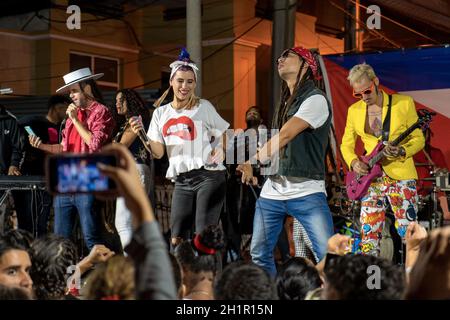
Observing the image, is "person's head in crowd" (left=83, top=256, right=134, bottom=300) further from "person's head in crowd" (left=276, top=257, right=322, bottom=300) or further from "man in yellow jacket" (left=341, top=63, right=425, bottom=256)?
"man in yellow jacket" (left=341, top=63, right=425, bottom=256)

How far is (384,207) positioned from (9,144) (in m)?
4.23

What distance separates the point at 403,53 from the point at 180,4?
8627 millimetres

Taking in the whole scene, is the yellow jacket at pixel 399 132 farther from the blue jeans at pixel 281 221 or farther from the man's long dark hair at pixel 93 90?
the man's long dark hair at pixel 93 90

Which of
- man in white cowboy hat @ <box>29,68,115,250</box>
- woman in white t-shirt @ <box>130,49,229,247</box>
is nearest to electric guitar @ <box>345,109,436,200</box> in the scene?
woman in white t-shirt @ <box>130,49,229,247</box>

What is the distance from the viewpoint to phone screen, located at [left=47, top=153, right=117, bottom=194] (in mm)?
2646

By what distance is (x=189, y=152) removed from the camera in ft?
22.1

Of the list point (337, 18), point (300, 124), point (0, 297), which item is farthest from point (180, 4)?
point (0, 297)

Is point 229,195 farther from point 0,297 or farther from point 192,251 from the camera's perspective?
point 0,297

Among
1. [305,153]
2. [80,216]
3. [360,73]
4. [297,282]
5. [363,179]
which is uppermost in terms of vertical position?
[360,73]

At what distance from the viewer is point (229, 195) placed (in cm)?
968

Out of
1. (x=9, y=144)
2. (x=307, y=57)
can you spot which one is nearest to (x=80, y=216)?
(x=307, y=57)

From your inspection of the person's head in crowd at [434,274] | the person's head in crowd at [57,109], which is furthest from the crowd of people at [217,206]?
the person's head in crowd at [57,109]

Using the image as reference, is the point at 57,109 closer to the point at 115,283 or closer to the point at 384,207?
the point at 384,207

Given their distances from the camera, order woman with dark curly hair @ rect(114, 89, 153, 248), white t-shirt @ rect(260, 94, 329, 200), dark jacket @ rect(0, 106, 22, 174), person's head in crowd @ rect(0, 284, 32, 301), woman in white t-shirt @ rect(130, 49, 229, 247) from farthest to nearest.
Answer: dark jacket @ rect(0, 106, 22, 174)
woman with dark curly hair @ rect(114, 89, 153, 248)
woman in white t-shirt @ rect(130, 49, 229, 247)
white t-shirt @ rect(260, 94, 329, 200)
person's head in crowd @ rect(0, 284, 32, 301)
